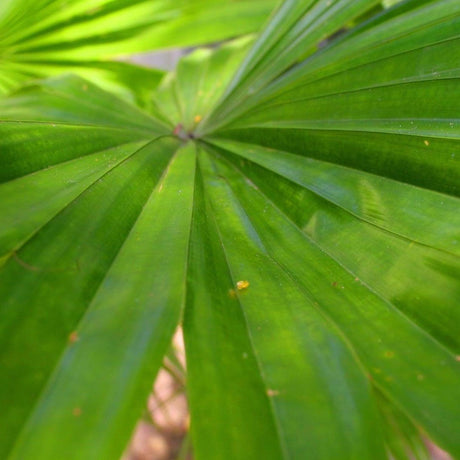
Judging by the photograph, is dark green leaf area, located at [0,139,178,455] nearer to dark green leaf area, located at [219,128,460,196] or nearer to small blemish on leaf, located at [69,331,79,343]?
small blemish on leaf, located at [69,331,79,343]

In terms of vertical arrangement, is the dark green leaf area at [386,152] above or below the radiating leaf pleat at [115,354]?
above

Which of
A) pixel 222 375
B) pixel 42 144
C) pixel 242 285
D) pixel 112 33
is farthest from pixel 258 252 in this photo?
pixel 112 33

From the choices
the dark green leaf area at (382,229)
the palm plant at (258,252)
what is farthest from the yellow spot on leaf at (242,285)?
the dark green leaf area at (382,229)

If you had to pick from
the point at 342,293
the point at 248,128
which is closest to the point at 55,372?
the point at 342,293

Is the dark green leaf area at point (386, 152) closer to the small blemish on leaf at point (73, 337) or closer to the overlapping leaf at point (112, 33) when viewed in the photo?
the small blemish on leaf at point (73, 337)

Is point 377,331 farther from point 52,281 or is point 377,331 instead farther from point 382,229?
point 52,281

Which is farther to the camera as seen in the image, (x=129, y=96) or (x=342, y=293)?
(x=129, y=96)

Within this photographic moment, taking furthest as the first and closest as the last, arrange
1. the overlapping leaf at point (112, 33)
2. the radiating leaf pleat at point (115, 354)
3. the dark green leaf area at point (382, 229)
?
the overlapping leaf at point (112, 33) < the dark green leaf area at point (382, 229) < the radiating leaf pleat at point (115, 354)

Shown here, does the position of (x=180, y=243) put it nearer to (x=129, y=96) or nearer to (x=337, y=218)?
(x=337, y=218)
